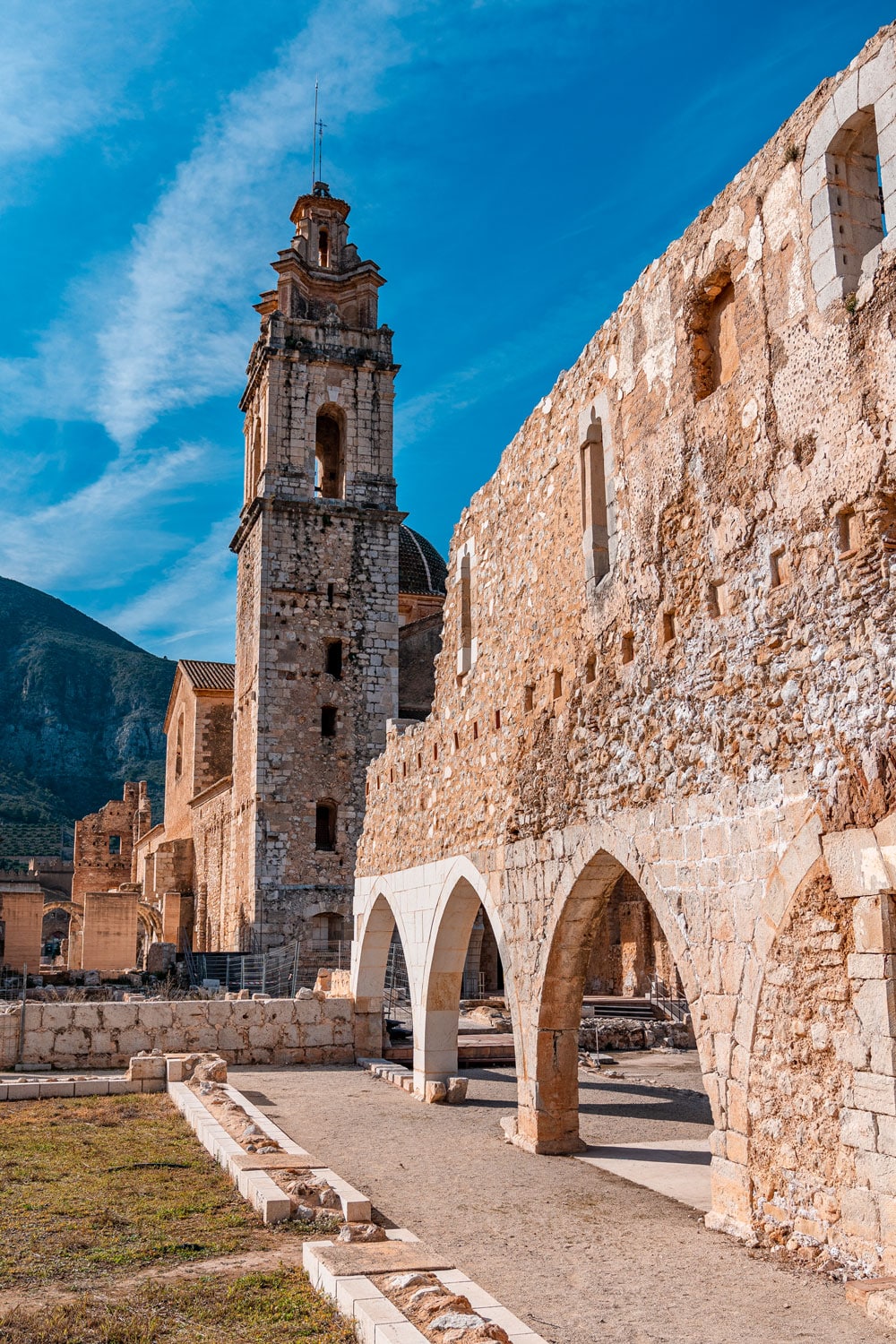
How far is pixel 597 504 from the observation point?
805 cm

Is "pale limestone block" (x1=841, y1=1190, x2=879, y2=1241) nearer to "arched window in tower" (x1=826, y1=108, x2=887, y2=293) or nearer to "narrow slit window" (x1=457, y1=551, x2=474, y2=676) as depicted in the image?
"arched window in tower" (x1=826, y1=108, x2=887, y2=293)

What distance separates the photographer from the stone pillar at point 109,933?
24.6 metres

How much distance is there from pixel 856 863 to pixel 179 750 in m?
34.1

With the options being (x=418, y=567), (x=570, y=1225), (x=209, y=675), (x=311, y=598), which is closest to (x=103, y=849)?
(x=209, y=675)

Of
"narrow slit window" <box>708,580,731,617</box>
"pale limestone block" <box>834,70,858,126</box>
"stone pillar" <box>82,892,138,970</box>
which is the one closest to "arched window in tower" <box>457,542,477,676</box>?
"narrow slit window" <box>708,580,731,617</box>

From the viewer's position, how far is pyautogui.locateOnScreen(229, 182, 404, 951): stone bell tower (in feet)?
77.8

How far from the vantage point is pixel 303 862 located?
931 inches

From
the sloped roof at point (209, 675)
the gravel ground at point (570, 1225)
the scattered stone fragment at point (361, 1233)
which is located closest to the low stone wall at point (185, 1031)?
the gravel ground at point (570, 1225)

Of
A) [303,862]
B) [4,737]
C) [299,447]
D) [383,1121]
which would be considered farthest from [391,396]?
[4,737]

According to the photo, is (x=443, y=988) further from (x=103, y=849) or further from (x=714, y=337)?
(x=103, y=849)

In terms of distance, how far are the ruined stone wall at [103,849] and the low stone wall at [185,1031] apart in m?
31.1

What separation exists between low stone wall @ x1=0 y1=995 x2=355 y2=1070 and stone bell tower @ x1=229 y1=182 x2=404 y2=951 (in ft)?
28.9

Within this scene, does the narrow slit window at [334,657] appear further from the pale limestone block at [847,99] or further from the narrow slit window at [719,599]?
the pale limestone block at [847,99]

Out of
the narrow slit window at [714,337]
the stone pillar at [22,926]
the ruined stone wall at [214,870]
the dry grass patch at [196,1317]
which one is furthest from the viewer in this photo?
the ruined stone wall at [214,870]
